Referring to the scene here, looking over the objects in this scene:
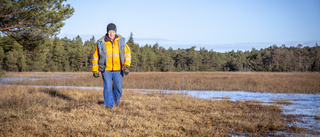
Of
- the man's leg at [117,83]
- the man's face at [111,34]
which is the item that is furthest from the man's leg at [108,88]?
the man's face at [111,34]

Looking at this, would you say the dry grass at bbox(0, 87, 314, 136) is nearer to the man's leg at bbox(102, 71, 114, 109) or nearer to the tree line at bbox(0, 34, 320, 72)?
the man's leg at bbox(102, 71, 114, 109)

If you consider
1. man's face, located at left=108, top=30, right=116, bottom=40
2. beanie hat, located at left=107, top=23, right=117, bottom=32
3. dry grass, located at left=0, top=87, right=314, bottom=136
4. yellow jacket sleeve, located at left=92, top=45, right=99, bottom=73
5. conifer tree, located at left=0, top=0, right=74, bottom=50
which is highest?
conifer tree, located at left=0, top=0, right=74, bottom=50

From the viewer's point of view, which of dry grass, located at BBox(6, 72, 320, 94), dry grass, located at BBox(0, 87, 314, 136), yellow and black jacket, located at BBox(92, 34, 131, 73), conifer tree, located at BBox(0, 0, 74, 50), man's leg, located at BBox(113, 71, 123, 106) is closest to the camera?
dry grass, located at BBox(0, 87, 314, 136)

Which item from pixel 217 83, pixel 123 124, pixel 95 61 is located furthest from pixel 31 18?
pixel 217 83

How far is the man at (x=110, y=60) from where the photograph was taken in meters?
6.12

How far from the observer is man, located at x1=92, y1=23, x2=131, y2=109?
6117 mm

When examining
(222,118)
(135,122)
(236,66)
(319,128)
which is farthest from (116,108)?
(236,66)

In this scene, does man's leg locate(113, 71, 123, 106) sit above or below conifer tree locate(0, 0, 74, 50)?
below

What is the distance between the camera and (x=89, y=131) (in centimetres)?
414

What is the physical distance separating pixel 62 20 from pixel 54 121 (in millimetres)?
7486

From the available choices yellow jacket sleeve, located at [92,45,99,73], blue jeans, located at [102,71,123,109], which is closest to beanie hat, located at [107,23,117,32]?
yellow jacket sleeve, located at [92,45,99,73]

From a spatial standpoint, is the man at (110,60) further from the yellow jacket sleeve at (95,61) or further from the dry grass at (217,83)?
the dry grass at (217,83)

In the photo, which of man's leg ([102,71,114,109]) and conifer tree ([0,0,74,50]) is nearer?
man's leg ([102,71,114,109])

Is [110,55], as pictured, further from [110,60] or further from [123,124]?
[123,124]
